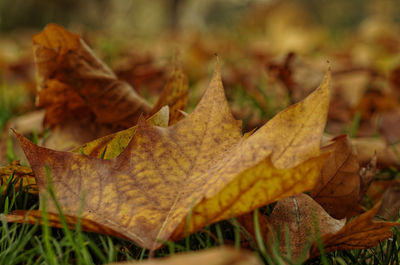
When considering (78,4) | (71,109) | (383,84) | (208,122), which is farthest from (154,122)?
(78,4)

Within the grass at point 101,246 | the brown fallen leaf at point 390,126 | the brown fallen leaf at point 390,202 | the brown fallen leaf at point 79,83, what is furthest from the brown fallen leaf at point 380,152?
the brown fallen leaf at point 79,83

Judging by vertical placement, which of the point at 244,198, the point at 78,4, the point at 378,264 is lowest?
the point at 378,264

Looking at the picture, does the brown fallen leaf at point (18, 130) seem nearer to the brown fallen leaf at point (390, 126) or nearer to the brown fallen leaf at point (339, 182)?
the brown fallen leaf at point (339, 182)

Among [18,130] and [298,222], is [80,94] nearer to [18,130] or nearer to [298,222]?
[18,130]

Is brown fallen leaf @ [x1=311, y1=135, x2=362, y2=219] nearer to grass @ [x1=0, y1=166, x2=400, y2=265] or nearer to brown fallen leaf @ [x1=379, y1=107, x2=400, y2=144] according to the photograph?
grass @ [x1=0, y1=166, x2=400, y2=265]

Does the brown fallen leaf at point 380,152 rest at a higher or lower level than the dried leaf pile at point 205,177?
lower

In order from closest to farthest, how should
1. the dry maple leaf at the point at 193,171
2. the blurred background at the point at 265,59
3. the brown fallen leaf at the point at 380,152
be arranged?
the dry maple leaf at the point at 193,171, the brown fallen leaf at the point at 380,152, the blurred background at the point at 265,59

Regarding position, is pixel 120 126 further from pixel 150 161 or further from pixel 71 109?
pixel 150 161
